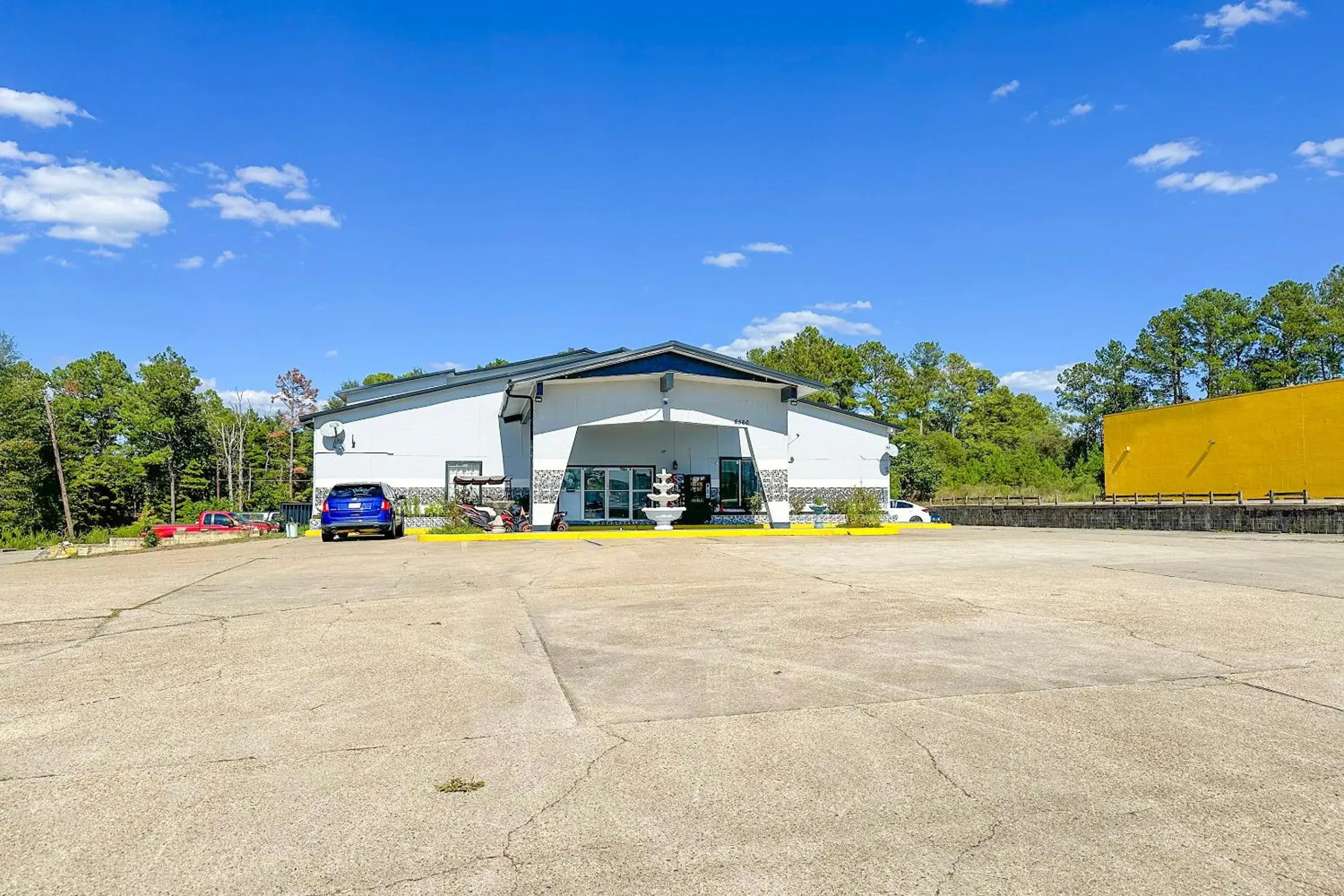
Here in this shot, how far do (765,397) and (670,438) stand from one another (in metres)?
6.05

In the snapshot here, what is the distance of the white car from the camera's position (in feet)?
112

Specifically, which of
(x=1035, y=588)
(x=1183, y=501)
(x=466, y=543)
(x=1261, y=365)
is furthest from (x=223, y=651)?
(x=1261, y=365)

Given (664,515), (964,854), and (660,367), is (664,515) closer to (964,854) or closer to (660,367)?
(660,367)

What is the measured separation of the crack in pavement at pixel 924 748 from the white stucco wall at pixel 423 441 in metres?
24.0

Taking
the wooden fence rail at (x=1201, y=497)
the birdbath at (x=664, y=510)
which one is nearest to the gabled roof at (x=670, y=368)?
the birdbath at (x=664, y=510)

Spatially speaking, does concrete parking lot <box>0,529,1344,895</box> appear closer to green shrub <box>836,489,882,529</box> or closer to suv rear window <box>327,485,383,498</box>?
suv rear window <box>327,485,383,498</box>

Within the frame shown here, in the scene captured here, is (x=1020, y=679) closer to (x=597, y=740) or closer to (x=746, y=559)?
(x=597, y=740)

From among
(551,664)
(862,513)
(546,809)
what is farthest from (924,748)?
(862,513)

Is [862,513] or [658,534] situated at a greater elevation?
[862,513]

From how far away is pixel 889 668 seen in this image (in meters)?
6.28

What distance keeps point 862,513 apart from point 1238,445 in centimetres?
1826

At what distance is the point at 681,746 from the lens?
4570 mm

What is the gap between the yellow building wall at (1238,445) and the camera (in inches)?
1190

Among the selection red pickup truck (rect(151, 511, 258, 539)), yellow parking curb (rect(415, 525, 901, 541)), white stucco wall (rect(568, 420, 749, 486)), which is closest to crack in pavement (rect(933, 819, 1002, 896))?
yellow parking curb (rect(415, 525, 901, 541))
